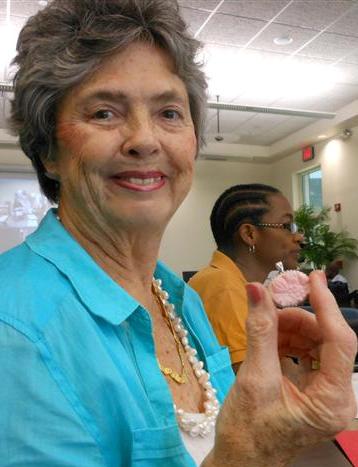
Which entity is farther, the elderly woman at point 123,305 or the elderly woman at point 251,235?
the elderly woman at point 251,235

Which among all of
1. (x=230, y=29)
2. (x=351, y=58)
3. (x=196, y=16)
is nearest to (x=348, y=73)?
(x=351, y=58)

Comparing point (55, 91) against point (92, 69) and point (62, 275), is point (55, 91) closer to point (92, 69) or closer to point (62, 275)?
point (92, 69)

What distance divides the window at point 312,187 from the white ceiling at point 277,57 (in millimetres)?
733

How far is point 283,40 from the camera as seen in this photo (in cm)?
500

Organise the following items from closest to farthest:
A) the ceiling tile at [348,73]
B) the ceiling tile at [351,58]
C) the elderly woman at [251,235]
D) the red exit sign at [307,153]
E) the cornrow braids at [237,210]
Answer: the elderly woman at [251,235] → the cornrow braids at [237,210] → the ceiling tile at [351,58] → the ceiling tile at [348,73] → the red exit sign at [307,153]

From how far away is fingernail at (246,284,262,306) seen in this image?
60 centimetres

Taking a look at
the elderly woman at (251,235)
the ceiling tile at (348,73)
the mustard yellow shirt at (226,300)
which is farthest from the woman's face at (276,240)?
the ceiling tile at (348,73)

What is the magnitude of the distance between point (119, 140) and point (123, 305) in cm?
31

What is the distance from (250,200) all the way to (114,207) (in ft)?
5.46

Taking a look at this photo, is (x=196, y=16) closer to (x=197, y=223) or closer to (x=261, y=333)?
(x=261, y=333)

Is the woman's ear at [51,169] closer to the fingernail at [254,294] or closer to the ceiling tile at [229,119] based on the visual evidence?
the fingernail at [254,294]

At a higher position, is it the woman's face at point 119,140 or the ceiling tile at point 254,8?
the ceiling tile at point 254,8

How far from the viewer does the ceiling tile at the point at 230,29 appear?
15.0ft

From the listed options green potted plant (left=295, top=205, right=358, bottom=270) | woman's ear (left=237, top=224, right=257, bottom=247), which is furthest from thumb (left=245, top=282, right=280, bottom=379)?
green potted plant (left=295, top=205, right=358, bottom=270)
